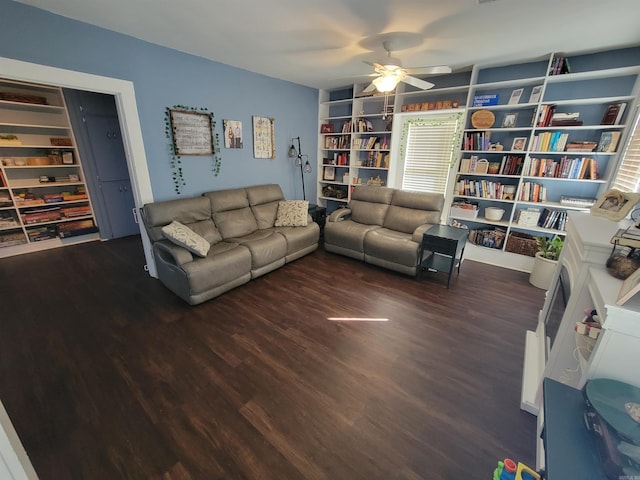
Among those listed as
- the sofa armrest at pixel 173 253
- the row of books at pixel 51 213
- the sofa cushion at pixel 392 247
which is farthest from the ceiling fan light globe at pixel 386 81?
the row of books at pixel 51 213

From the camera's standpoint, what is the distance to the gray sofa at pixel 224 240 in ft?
8.35

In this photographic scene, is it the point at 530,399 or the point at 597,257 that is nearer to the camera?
the point at 597,257

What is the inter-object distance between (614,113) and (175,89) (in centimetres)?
489

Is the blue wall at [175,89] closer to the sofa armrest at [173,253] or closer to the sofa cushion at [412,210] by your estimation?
the sofa armrest at [173,253]

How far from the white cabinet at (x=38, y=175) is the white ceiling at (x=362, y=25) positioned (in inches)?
102

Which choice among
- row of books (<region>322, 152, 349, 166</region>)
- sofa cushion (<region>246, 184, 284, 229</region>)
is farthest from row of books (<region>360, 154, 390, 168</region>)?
sofa cushion (<region>246, 184, 284, 229</region>)

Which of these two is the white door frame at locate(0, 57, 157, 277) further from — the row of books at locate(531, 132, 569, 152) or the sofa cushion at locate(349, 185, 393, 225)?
the row of books at locate(531, 132, 569, 152)

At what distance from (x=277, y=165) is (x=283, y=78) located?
1.32 m

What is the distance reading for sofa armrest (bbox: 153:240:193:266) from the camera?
8.18 ft

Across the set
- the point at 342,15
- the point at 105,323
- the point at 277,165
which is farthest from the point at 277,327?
the point at 277,165

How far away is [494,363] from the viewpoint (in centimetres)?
194

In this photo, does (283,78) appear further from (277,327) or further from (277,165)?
(277,327)

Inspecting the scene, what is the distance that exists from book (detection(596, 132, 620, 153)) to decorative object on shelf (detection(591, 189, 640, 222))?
1.55 m

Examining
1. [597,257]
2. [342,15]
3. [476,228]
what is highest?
[342,15]
